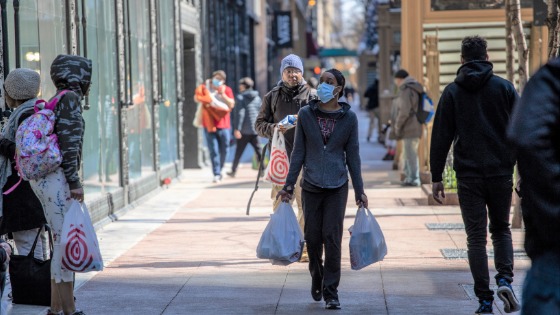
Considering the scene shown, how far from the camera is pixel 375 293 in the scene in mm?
8438

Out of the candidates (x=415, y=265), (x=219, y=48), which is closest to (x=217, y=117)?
(x=219, y=48)

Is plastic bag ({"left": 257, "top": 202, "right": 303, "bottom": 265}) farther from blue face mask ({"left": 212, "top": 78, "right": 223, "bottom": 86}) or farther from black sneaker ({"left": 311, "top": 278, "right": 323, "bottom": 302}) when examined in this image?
blue face mask ({"left": 212, "top": 78, "right": 223, "bottom": 86})

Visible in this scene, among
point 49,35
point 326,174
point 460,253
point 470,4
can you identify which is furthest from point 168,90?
point 326,174

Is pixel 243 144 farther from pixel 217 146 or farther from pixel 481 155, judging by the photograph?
pixel 481 155

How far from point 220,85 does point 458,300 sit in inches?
472

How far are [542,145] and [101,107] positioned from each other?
35.3 feet

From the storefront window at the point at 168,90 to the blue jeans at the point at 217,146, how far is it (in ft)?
2.29

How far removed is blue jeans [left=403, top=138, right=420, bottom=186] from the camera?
17297 millimetres

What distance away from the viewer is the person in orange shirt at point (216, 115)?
1922cm

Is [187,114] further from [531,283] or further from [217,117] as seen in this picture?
[531,283]

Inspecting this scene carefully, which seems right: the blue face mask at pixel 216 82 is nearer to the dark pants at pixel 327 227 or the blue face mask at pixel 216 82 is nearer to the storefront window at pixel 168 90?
the storefront window at pixel 168 90

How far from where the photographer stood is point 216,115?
63.8 ft

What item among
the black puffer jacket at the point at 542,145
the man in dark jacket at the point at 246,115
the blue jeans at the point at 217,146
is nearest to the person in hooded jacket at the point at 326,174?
the black puffer jacket at the point at 542,145

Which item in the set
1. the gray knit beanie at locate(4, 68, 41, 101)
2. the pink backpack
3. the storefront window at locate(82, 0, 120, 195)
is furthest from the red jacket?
the pink backpack
